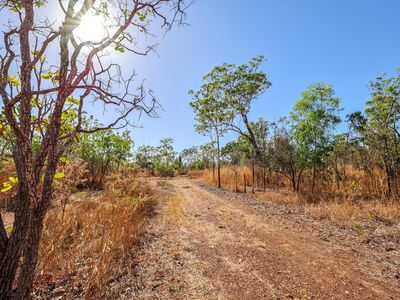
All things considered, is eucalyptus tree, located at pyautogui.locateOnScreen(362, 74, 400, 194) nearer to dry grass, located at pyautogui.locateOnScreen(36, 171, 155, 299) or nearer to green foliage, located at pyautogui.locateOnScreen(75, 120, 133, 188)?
dry grass, located at pyautogui.locateOnScreen(36, 171, 155, 299)

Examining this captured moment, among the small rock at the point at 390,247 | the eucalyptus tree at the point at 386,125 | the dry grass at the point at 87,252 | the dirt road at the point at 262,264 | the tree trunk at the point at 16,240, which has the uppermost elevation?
the eucalyptus tree at the point at 386,125

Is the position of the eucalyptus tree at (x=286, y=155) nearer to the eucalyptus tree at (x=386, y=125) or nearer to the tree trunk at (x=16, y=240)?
the eucalyptus tree at (x=386, y=125)

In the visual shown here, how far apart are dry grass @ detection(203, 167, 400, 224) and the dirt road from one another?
1.07 meters

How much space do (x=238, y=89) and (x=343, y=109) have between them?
790 centimetres

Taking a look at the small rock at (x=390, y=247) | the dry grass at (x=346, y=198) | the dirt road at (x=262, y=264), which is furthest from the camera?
the dry grass at (x=346, y=198)

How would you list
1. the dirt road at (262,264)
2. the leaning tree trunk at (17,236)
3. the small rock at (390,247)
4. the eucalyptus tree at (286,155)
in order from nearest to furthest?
the leaning tree trunk at (17,236) → the dirt road at (262,264) → the small rock at (390,247) → the eucalyptus tree at (286,155)

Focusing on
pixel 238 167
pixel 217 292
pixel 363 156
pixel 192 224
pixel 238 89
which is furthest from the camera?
pixel 238 167

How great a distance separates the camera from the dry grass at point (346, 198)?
19.4 feet

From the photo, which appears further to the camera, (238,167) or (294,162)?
(238,167)

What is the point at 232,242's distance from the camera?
457 centimetres

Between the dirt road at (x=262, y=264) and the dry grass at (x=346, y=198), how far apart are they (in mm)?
1071

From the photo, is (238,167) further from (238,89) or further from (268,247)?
(268,247)

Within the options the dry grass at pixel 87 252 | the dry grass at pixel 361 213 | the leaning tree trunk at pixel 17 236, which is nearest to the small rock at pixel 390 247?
the dry grass at pixel 361 213

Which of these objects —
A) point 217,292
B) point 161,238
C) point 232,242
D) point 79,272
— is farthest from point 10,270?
point 232,242
